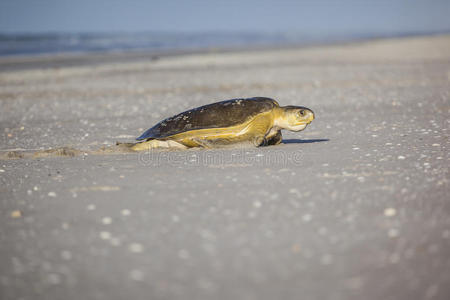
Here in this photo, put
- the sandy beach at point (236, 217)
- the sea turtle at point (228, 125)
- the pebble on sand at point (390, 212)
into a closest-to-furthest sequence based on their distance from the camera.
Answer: the sandy beach at point (236, 217) → the pebble on sand at point (390, 212) → the sea turtle at point (228, 125)

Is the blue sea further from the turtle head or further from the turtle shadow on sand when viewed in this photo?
the turtle head

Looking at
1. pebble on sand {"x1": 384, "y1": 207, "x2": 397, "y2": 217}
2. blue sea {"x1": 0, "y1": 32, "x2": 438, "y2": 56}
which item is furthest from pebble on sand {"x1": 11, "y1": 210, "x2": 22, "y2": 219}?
blue sea {"x1": 0, "y1": 32, "x2": 438, "y2": 56}

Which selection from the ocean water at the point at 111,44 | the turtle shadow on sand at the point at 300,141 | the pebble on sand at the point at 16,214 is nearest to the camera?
the pebble on sand at the point at 16,214

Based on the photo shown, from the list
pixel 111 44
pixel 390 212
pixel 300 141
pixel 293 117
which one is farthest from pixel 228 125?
pixel 111 44

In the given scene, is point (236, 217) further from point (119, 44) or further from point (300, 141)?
point (119, 44)

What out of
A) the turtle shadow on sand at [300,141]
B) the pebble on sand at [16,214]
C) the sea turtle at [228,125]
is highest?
the sea turtle at [228,125]

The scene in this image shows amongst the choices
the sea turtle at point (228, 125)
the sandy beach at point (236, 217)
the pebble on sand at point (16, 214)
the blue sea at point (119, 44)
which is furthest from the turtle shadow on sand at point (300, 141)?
the blue sea at point (119, 44)

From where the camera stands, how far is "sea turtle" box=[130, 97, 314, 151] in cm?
619

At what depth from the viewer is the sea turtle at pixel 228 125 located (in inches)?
244

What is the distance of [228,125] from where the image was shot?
618 cm

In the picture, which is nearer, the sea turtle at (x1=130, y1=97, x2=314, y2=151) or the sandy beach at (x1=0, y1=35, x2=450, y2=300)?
the sandy beach at (x1=0, y1=35, x2=450, y2=300)

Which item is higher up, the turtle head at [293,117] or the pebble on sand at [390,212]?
the turtle head at [293,117]

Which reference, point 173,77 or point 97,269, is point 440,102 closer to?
point 97,269

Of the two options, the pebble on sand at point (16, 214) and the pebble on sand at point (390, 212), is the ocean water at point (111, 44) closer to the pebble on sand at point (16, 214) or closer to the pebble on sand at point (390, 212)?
the pebble on sand at point (16, 214)
